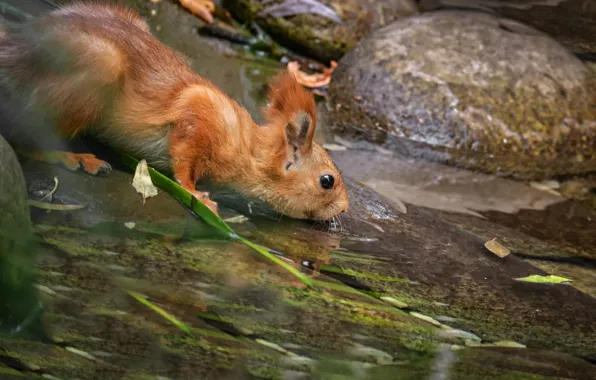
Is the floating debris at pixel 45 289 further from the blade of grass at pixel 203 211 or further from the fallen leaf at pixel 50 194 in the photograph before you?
the blade of grass at pixel 203 211

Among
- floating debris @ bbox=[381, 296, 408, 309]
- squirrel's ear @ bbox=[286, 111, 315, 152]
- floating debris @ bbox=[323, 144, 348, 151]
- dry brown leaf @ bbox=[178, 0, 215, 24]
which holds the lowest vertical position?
floating debris @ bbox=[323, 144, 348, 151]

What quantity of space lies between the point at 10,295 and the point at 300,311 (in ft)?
3.50

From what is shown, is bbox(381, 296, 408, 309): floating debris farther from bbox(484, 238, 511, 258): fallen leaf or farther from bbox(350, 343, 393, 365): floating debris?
bbox(484, 238, 511, 258): fallen leaf

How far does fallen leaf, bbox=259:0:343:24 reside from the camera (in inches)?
317

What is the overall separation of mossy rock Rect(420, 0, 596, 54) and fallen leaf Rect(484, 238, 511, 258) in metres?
4.16

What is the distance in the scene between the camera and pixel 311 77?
773cm

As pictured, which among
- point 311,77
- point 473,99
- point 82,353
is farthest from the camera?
point 311,77

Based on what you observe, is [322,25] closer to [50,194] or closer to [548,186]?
[548,186]

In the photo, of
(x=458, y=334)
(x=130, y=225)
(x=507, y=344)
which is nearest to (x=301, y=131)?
(x=130, y=225)

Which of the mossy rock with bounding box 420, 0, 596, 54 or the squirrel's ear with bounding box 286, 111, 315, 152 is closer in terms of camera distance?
the squirrel's ear with bounding box 286, 111, 315, 152

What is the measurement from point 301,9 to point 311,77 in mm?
811

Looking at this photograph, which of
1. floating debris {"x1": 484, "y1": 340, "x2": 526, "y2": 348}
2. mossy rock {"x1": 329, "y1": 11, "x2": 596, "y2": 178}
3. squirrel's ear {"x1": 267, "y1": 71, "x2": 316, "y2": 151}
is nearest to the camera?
floating debris {"x1": 484, "y1": 340, "x2": 526, "y2": 348}

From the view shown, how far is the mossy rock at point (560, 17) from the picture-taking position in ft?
25.6

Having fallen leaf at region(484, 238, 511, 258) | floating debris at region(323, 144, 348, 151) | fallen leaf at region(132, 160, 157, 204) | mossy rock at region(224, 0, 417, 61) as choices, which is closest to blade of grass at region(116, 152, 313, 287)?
fallen leaf at region(132, 160, 157, 204)
